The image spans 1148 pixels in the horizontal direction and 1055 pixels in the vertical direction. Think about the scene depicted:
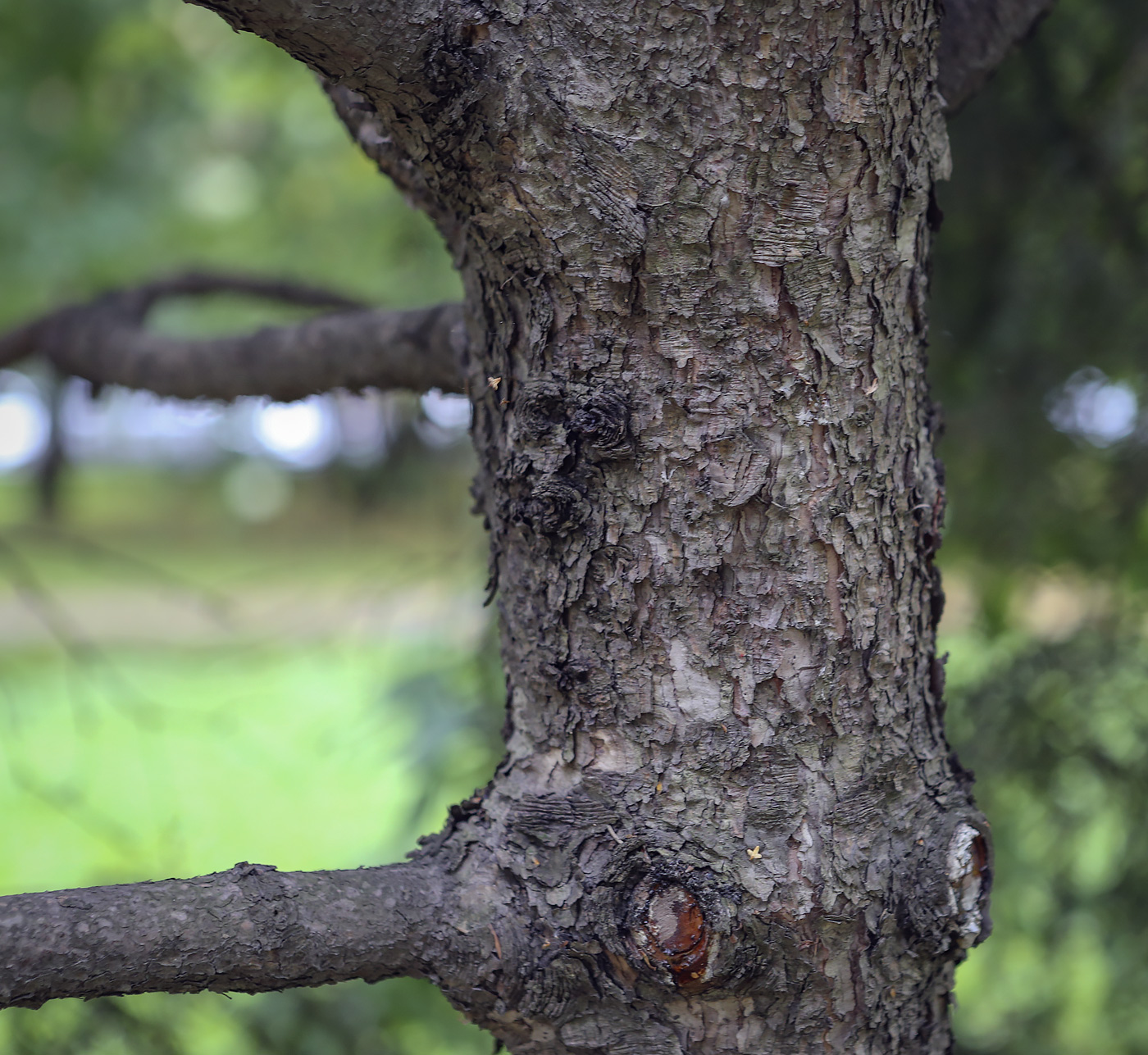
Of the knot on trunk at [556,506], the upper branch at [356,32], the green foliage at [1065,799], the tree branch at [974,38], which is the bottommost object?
the knot on trunk at [556,506]

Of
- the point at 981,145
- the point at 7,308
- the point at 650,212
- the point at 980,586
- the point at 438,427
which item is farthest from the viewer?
the point at 7,308

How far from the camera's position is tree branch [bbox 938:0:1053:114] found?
145 centimetres

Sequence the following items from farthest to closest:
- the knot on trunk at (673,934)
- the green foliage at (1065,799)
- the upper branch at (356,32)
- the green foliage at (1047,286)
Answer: the green foliage at (1065,799) → the green foliage at (1047,286) → the knot on trunk at (673,934) → the upper branch at (356,32)

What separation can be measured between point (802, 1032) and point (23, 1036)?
1589 millimetres

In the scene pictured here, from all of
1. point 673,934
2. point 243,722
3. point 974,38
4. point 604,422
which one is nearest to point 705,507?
point 604,422

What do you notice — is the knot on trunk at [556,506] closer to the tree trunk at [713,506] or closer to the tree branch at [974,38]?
the tree trunk at [713,506]

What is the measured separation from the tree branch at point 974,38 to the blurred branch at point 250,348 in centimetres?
77

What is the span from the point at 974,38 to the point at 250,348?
126cm

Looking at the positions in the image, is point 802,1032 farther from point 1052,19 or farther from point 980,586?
point 1052,19

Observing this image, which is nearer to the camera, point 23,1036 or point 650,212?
point 650,212

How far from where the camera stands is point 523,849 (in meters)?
1.04

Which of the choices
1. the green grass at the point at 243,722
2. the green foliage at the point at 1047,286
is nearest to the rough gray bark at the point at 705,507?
the green grass at the point at 243,722

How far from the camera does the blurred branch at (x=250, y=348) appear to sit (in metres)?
1.69

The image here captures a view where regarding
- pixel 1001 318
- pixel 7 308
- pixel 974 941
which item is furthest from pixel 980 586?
pixel 7 308
